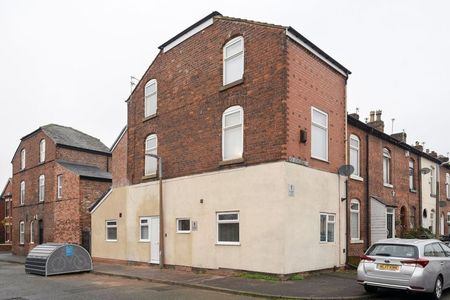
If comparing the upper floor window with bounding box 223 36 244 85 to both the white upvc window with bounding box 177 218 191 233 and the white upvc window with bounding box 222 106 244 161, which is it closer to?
the white upvc window with bounding box 222 106 244 161

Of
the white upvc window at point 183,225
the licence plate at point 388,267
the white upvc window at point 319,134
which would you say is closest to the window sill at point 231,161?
the white upvc window at point 319,134

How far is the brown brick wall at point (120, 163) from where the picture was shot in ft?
73.4

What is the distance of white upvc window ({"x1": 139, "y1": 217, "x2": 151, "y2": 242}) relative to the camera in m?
20.0

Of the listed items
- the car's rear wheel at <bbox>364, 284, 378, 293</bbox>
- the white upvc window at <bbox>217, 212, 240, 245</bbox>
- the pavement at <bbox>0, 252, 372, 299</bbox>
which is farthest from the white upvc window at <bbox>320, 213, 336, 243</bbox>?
the car's rear wheel at <bbox>364, 284, 378, 293</bbox>

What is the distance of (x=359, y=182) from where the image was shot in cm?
1922

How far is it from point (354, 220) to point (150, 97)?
1079 cm

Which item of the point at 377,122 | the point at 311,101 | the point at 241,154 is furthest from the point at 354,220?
the point at 377,122

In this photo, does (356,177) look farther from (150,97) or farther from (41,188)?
(41,188)

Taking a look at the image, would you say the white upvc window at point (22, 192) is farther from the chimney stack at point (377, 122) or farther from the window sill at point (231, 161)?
the chimney stack at point (377, 122)

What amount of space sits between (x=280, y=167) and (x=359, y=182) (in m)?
6.29

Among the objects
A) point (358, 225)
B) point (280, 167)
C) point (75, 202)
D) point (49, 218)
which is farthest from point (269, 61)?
point (49, 218)

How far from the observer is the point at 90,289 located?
1383 centimetres

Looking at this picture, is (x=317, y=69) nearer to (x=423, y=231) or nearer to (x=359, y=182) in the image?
(x=359, y=182)

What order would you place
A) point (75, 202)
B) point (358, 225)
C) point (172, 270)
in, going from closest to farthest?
point (172, 270)
point (358, 225)
point (75, 202)
